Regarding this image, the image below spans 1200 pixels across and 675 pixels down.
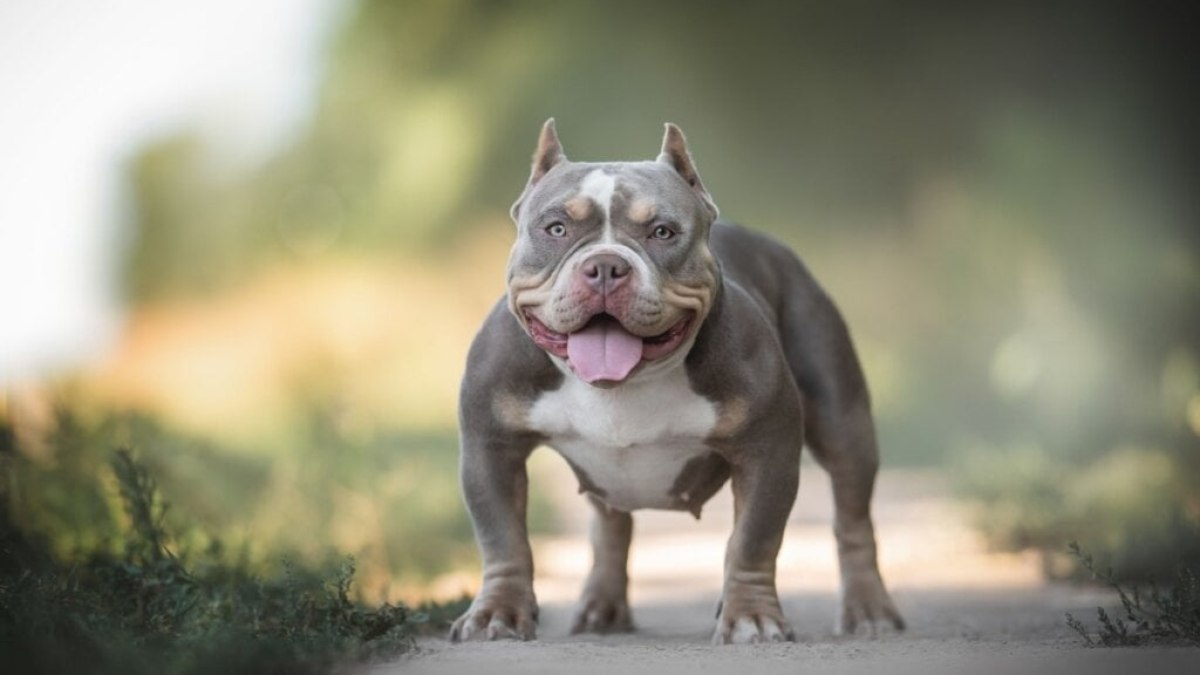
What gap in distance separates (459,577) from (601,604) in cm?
324

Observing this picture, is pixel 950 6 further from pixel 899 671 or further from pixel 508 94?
pixel 899 671

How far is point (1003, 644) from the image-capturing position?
17.4 feet

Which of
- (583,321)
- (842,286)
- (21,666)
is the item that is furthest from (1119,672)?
(842,286)

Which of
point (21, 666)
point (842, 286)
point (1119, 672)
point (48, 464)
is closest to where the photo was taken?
point (21, 666)

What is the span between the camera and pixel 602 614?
6379 millimetres

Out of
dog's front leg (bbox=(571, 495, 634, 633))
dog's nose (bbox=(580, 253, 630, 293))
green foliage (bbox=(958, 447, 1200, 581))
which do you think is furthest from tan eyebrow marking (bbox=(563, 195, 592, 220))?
green foliage (bbox=(958, 447, 1200, 581))

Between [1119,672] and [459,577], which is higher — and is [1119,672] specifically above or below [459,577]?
below

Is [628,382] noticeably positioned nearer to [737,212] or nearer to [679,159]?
[679,159]

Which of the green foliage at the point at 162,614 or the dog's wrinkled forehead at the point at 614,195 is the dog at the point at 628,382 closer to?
the dog's wrinkled forehead at the point at 614,195

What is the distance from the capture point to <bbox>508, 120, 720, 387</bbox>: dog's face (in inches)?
191

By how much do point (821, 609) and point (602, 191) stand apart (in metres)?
2.91

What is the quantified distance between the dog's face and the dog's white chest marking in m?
0.13

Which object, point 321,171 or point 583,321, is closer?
point 583,321

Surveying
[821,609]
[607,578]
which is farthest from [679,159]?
[821,609]
